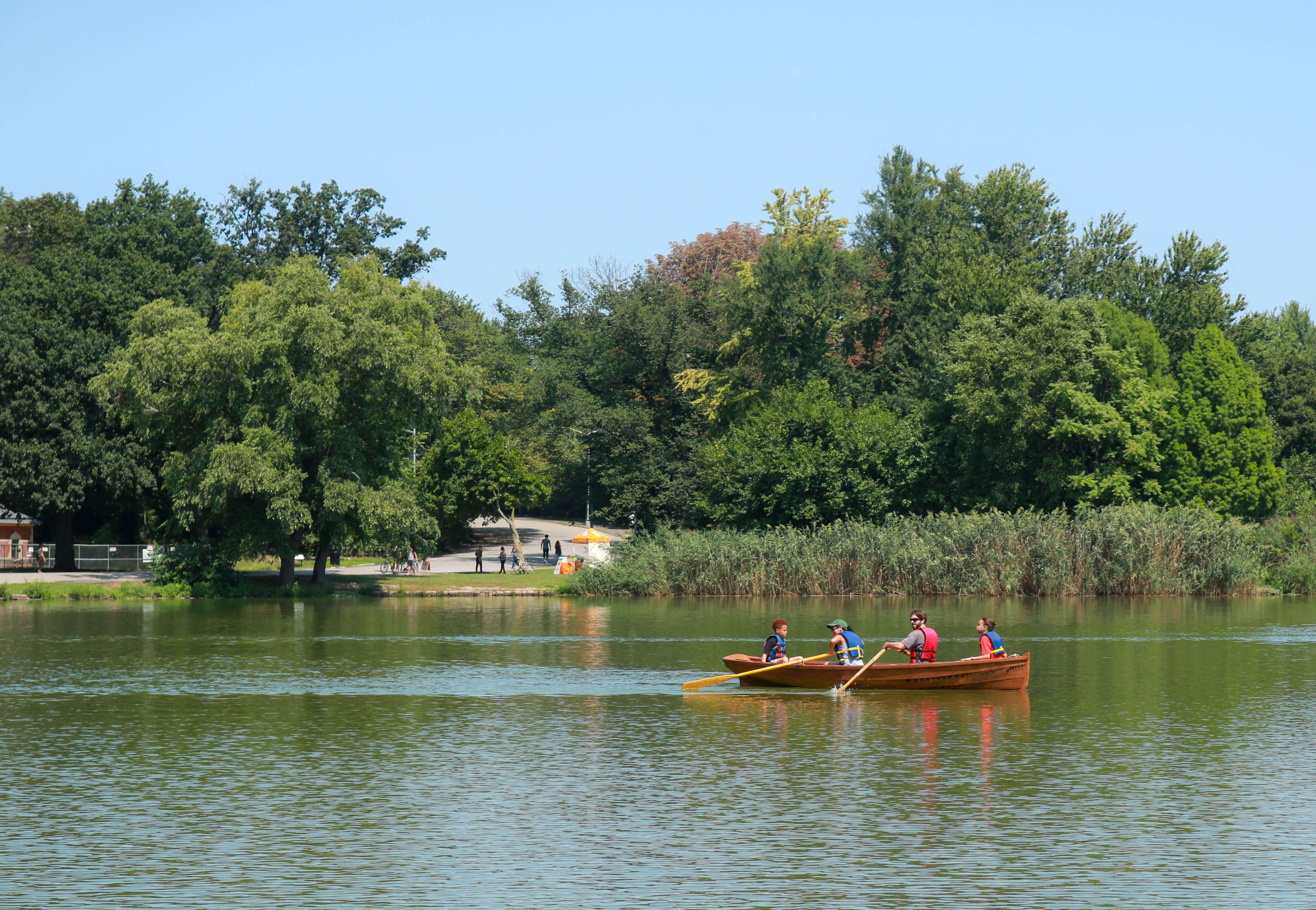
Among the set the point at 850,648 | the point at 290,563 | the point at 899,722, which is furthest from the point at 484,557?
the point at 899,722

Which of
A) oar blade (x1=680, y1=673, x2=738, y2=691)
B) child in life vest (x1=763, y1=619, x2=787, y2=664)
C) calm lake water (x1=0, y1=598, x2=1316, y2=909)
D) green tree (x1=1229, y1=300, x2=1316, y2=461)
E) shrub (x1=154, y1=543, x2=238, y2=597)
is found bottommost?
calm lake water (x1=0, y1=598, x2=1316, y2=909)

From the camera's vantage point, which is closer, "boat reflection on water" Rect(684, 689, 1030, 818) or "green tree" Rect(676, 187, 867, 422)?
"boat reflection on water" Rect(684, 689, 1030, 818)

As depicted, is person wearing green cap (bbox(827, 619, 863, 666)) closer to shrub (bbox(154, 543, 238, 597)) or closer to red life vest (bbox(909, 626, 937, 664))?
red life vest (bbox(909, 626, 937, 664))

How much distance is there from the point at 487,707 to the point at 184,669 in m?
11.6

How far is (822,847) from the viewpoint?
1792cm

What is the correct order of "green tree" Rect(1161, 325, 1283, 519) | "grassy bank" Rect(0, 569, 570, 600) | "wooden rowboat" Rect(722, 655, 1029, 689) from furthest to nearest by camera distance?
"green tree" Rect(1161, 325, 1283, 519) → "grassy bank" Rect(0, 569, 570, 600) → "wooden rowboat" Rect(722, 655, 1029, 689)

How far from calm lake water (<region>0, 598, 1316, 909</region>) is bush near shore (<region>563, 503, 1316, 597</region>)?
67.1ft

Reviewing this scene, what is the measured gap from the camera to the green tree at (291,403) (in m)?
63.8

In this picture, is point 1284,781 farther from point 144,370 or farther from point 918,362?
point 918,362

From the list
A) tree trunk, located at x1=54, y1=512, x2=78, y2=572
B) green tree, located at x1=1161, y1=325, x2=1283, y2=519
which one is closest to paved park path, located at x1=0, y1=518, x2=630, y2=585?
tree trunk, located at x1=54, y1=512, x2=78, y2=572

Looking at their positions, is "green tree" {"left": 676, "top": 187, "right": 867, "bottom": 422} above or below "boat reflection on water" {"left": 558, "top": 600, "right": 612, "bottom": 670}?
above

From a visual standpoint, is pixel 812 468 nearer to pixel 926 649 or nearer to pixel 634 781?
pixel 926 649

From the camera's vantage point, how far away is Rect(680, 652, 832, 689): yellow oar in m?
33.3

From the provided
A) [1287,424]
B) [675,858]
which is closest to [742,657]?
[675,858]
